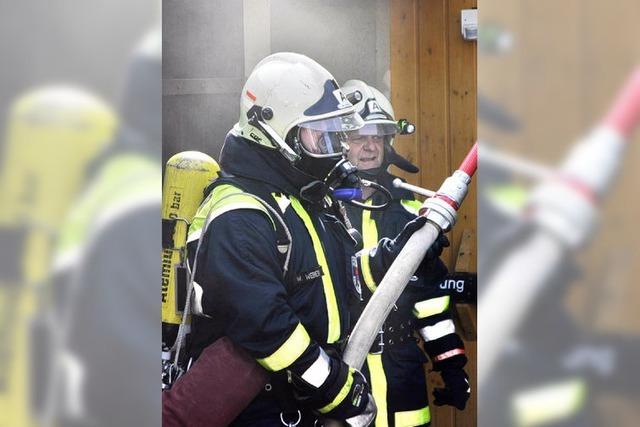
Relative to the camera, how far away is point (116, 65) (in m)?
3.90

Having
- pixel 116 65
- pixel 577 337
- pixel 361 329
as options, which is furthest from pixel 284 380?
pixel 116 65

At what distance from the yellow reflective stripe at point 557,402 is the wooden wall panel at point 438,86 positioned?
0.26 m

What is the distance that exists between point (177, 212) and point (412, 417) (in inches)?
40.5

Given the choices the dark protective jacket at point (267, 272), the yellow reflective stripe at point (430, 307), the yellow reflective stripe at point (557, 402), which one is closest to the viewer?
the yellow reflective stripe at point (557, 402)

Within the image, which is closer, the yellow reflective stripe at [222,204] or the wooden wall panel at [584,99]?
the wooden wall panel at [584,99]

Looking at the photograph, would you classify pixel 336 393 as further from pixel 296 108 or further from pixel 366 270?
pixel 296 108

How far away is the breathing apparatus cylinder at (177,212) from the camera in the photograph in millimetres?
3863

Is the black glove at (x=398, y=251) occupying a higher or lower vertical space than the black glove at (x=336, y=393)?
higher

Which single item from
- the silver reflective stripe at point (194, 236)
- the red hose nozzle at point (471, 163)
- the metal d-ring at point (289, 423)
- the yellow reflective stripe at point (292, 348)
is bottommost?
the metal d-ring at point (289, 423)

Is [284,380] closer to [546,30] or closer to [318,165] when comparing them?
[318,165]

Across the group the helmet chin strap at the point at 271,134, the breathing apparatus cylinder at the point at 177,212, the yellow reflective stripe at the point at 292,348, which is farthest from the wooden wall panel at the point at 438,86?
the breathing apparatus cylinder at the point at 177,212

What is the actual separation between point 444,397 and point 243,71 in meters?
1.26

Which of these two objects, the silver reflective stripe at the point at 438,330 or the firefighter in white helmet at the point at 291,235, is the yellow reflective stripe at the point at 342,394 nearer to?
the firefighter in white helmet at the point at 291,235

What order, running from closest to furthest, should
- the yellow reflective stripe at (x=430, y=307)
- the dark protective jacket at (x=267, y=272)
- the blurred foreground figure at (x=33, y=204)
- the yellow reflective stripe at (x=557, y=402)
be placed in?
the yellow reflective stripe at (x=557, y=402) < the dark protective jacket at (x=267, y=272) < the yellow reflective stripe at (x=430, y=307) < the blurred foreground figure at (x=33, y=204)
